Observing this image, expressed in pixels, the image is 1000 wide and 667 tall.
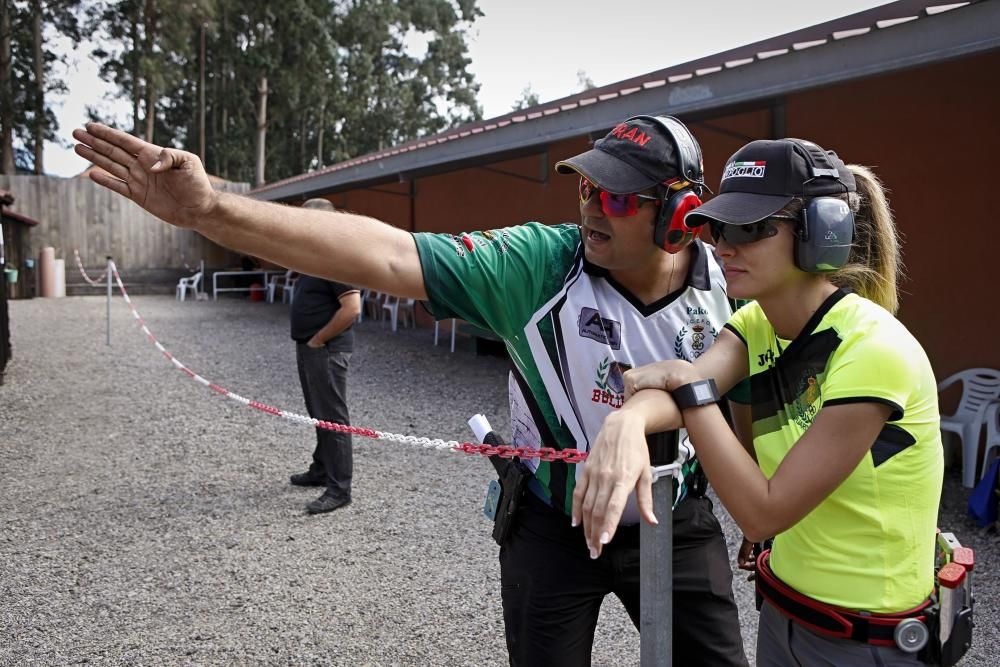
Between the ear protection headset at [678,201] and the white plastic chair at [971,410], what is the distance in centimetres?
470

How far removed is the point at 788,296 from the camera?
5.05 feet

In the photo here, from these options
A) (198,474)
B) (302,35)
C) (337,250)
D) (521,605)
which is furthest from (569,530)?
(302,35)

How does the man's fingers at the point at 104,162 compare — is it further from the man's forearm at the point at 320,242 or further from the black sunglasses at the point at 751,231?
the black sunglasses at the point at 751,231

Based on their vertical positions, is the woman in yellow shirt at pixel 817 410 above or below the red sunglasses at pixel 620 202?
below

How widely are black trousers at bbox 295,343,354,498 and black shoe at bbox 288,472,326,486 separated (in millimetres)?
324

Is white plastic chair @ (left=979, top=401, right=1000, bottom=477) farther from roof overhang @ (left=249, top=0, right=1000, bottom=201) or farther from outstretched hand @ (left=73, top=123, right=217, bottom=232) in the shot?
outstretched hand @ (left=73, top=123, right=217, bottom=232)

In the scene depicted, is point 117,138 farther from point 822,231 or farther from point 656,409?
point 822,231

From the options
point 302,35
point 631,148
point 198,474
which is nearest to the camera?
point 631,148

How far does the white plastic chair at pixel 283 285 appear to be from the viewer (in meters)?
22.1

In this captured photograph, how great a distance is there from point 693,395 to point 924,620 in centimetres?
66

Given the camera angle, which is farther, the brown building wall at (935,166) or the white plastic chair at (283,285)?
the white plastic chair at (283,285)

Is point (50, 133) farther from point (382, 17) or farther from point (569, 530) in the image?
point (569, 530)

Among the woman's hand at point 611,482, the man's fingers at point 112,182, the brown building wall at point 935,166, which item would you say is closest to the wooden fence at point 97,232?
the brown building wall at point 935,166

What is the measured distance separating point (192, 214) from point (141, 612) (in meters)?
2.96
